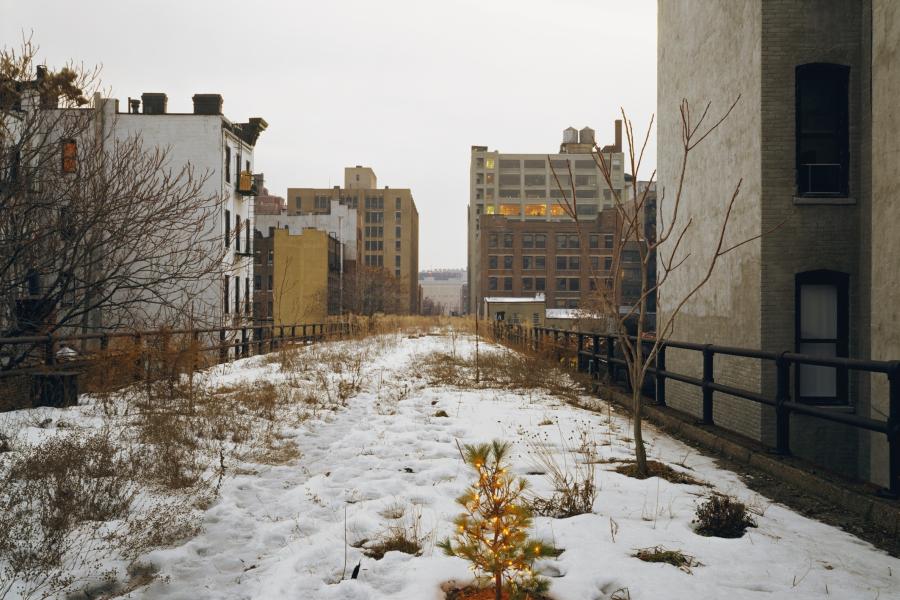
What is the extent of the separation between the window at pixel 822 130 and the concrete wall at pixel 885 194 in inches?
59.2

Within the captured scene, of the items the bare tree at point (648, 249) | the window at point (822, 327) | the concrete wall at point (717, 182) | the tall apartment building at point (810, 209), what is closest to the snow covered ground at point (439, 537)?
the bare tree at point (648, 249)

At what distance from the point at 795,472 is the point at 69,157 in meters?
13.7

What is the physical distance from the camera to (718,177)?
12.0 meters

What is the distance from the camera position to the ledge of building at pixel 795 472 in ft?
16.1

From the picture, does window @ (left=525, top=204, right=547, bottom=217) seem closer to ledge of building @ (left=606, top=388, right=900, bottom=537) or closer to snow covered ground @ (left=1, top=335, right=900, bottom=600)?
ledge of building @ (left=606, top=388, right=900, bottom=537)

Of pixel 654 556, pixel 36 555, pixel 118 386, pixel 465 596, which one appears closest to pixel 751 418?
pixel 654 556

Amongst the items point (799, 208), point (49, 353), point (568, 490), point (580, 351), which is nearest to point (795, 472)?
point (568, 490)

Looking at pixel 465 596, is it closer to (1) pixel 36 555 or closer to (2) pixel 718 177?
(1) pixel 36 555

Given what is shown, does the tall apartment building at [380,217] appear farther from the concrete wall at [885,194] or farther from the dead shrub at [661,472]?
the dead shrub at [661,472]

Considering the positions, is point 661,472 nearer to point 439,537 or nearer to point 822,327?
point 439,537

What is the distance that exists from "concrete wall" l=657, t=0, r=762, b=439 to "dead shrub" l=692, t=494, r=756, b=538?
5403mm

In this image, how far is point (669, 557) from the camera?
406cm

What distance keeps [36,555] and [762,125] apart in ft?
39.2

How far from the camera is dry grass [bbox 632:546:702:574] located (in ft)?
13.0
